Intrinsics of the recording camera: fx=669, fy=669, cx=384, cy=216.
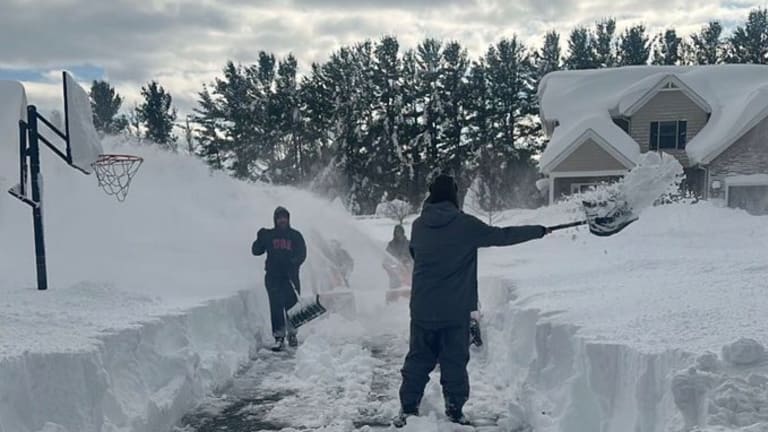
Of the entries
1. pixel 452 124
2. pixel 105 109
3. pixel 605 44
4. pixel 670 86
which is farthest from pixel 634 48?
pixel 105 109

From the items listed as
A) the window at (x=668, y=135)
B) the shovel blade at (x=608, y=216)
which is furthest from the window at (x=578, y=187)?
the shovel blade at (x=608, y=216)

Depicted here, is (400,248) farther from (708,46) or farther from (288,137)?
(708,46)

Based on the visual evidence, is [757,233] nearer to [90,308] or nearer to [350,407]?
[350,407]

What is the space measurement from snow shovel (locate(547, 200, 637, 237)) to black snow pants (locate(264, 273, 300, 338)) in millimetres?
4159

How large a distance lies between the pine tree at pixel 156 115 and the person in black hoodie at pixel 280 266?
1610 inches

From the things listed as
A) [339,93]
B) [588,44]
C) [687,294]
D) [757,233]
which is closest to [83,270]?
[687,294]

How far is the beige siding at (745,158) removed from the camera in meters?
21.9

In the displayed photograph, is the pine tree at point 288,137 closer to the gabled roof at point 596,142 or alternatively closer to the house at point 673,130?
the house at point 673,130

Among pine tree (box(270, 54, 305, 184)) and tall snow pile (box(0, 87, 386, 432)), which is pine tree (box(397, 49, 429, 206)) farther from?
tall snow pile (box(0, 87, 386, 432))

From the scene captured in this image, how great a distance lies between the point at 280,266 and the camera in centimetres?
858

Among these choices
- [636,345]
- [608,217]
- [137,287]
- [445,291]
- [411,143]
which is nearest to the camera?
[636,345]

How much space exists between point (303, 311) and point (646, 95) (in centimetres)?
1881

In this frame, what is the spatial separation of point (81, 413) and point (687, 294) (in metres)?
4.76

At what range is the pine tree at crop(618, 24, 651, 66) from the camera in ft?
147
